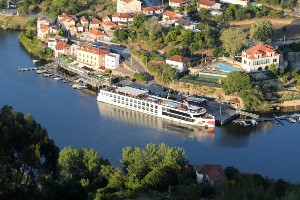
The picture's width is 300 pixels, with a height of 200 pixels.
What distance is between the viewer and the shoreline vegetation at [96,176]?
23.4 ft

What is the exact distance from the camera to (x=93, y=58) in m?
19.3

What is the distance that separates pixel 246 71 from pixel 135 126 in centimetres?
427

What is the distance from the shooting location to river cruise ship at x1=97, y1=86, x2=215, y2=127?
48.7 feet

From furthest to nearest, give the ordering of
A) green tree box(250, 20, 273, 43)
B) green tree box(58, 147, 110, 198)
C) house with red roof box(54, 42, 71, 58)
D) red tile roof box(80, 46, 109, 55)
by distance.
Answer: house with red roof box(54, 42, 71, 58), red tile roof box(80, 46, 109, 55), green tree box(250, 20, 273, 43), green tree box(58, 147, 110, 198)

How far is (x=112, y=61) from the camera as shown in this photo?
742 inches

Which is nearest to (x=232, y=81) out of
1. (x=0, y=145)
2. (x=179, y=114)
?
(x=179, y=114)

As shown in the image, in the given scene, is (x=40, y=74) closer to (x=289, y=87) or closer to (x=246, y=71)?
(x=246, y=71)

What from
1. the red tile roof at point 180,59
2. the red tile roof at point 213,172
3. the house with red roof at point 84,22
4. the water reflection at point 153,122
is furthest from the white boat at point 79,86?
the red tile roof at point 213,172

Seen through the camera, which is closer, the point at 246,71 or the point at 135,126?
the point at 135,126

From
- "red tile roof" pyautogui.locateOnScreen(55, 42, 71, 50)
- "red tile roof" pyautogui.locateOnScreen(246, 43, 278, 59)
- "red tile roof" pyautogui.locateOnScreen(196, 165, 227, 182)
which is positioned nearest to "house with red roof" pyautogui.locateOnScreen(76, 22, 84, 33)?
"red tile roof" pyautogui.locateOnScreen(55, 42, 71, 50)

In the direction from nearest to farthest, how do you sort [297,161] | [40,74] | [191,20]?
1. [297,161]
2. [40,74]
3. [191,20]

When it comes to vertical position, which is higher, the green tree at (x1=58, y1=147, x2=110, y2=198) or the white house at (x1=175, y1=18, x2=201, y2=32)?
the white house at (x1=175, y1=18, x2=201, y2=32)

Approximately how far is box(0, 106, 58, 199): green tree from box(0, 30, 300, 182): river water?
4.92 metres

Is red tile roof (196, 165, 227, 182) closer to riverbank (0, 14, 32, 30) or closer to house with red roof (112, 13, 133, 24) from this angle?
house with red roof (112, 13, 133, 24)
